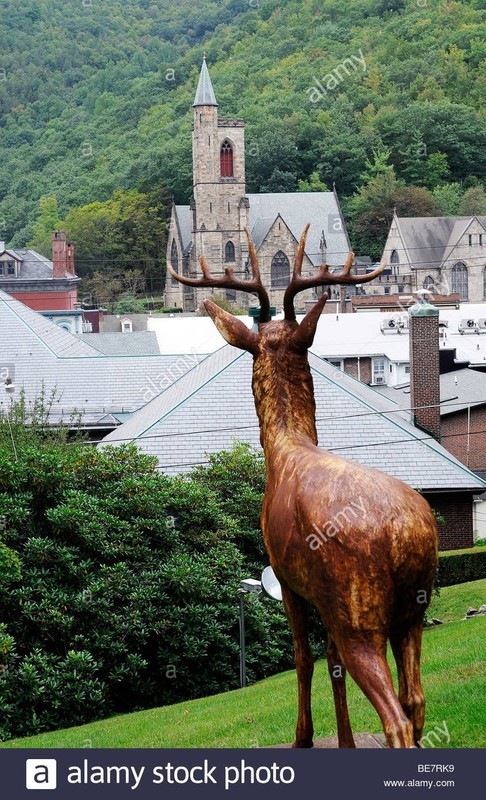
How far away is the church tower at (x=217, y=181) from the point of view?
509 ft

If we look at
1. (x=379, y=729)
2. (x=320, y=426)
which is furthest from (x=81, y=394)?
(x=379, y=729)

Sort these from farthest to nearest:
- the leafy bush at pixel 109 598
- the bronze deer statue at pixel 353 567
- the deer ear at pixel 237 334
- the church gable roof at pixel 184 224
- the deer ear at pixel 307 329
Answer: the church gable roof at pixel 184 224 < the leafy bush at pixel 109 598 < the deer ear at pixel 237 334 < the deer ear at pixel 307 329 < the bronze deer statue at pixel 353 567

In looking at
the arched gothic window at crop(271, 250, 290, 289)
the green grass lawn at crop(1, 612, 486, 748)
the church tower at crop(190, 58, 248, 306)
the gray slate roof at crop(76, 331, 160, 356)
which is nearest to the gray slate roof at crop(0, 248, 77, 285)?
the arched gothic window at crop(271, 250, 290, 289)

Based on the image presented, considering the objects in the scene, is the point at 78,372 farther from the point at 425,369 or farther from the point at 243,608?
the point at 243,608

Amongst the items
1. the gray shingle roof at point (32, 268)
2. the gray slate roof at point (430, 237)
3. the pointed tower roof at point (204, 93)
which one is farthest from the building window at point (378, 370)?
the pointed tower roof at point (204, 93)

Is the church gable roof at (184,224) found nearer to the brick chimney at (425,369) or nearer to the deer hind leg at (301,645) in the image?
the brick chimney at (425,369)

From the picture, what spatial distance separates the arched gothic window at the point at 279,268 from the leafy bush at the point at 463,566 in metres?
115

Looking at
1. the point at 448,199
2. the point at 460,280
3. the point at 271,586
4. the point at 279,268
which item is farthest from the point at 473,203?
the point at 271,586

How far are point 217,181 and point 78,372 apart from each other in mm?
111405

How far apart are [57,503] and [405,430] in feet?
43.1

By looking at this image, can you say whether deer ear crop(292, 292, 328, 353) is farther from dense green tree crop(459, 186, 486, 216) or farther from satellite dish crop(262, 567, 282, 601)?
dense green tree crop(459, 186, 486, 216)

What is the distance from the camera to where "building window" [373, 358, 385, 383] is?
207ft

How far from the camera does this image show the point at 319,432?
107 feet
